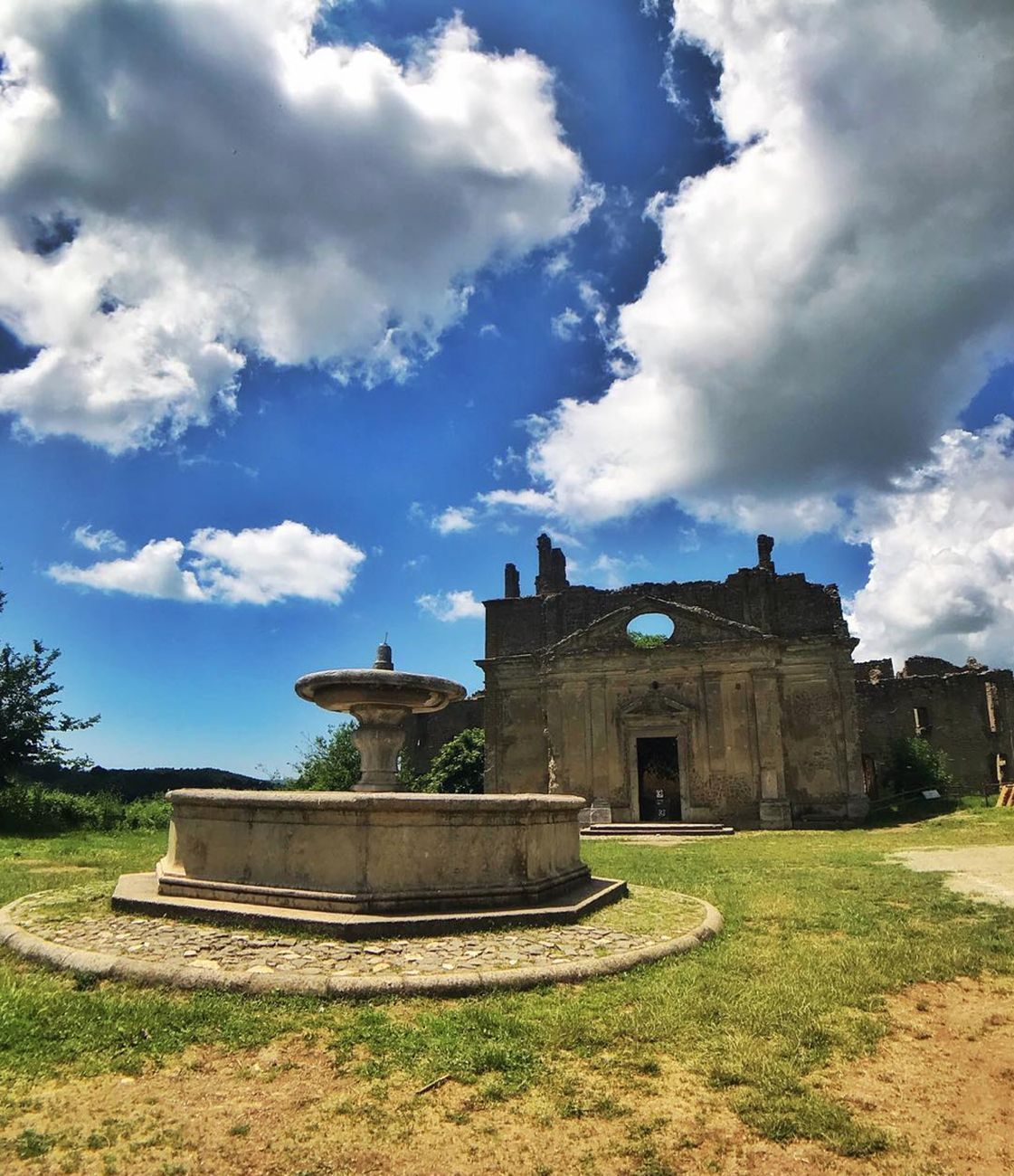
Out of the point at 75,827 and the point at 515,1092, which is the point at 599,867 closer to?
the point at 515,1092

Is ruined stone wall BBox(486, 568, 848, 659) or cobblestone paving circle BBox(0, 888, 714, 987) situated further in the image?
ruined stone wall BBox(486, 568, 848, 659)

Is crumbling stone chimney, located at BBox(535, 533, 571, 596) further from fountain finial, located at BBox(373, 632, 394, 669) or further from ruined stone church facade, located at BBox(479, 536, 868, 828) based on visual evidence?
fountain finial, located at BBox(373, 632, 394, 669)

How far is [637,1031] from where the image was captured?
14.4 ft

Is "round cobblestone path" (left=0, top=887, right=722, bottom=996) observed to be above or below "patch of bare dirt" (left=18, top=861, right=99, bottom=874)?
above

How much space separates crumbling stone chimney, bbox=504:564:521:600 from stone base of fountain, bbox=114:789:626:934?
22.6m

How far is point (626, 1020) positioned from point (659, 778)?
22.3 m

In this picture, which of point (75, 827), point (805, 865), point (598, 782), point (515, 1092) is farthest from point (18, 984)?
point (598, 782)

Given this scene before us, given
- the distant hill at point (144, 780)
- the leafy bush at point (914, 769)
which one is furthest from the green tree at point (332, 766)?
the leafy bush at point (914, 769)

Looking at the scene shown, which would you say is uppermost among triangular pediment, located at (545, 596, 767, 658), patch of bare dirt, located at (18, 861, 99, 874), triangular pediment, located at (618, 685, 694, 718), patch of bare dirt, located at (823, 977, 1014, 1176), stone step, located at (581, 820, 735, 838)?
triangular pediment, located at (545, 596, 767, 658)

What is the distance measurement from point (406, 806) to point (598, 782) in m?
19.7

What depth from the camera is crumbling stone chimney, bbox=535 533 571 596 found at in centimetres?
3119

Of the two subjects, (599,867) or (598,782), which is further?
(598,782)

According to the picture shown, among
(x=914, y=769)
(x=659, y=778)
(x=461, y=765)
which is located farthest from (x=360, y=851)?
(x=914, y=769)

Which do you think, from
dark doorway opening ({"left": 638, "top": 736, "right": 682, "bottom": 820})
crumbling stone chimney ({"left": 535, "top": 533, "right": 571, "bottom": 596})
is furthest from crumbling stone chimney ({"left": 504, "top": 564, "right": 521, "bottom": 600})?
dark doorway opening ({"left": 638, "top": 736, "right": 682, "bottom": 820})
